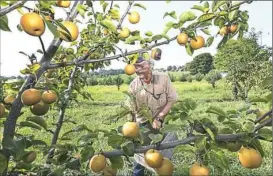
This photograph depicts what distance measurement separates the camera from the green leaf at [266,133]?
1.25 metres

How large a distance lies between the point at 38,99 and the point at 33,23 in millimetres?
381

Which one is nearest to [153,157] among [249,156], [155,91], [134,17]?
[249,156]

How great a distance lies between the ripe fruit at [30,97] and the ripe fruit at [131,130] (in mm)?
335

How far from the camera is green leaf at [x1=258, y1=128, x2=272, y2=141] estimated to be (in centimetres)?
125

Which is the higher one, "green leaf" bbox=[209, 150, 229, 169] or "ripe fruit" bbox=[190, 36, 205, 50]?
"ripe fruit" bbox=[190, 36, 205, 50]

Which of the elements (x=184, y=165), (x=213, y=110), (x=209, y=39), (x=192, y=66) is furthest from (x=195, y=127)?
(x=192, y=66)

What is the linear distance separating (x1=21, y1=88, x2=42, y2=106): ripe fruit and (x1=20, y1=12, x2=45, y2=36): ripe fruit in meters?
0.28

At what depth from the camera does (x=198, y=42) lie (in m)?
1.81

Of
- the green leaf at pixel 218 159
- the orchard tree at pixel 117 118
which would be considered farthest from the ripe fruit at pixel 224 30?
the green leaf at pixel 218 159

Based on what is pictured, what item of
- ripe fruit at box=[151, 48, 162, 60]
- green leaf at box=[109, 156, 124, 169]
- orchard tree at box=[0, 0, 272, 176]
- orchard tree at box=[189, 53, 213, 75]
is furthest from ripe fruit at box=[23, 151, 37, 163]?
orchard tree at box=[189, 53, 213, 75]

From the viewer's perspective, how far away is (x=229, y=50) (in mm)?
21969

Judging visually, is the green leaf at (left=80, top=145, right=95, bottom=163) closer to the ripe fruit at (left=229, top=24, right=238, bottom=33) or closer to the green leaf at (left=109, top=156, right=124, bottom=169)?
the green leaf at (left=109, top=156, right=124, bottom=169)

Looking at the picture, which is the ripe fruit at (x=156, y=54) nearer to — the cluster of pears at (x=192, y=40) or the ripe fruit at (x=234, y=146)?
the cluster of pears at (x=192, y=40)

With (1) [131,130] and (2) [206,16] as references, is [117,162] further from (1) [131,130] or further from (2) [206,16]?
(2) [206,16]
